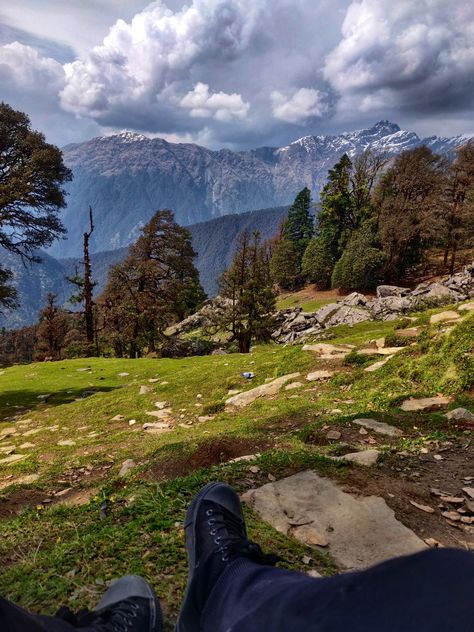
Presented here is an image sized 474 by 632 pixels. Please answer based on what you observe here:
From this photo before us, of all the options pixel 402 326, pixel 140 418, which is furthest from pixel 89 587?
pixel 402 326

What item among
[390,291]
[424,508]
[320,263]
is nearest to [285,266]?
[320,263]

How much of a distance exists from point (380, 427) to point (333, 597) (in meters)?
5.79

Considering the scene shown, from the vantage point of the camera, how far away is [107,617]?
2400 mm

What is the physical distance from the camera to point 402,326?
46.9 feet

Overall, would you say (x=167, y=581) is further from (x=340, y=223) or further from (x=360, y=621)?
(x=340, y=223)

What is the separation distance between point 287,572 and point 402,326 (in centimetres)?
1352

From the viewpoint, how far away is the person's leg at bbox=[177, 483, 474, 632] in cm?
138

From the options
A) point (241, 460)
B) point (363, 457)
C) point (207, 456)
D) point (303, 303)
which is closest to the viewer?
point (363, 457)

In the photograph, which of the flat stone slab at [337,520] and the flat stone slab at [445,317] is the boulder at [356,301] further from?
the flat stone slab at [337,520]

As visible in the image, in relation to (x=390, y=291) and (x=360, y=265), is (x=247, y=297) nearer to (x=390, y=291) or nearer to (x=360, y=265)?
(x=390, y=291)

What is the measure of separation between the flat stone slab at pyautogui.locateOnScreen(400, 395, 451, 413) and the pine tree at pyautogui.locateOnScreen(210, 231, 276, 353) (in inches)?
842

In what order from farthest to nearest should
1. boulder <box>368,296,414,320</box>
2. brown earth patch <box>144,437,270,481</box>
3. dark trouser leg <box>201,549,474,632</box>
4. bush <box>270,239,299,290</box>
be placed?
bush <box>270,239,299,290</box> → boulder <box>368,296,414,320</box> → brown earth patch <box>144,437,270,481</box> → dark trouser leg <box>201,549,474,632</box>

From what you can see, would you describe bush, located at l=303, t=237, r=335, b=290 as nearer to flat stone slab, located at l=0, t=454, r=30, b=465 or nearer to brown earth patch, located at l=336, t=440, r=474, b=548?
flat stone slab, located at l=0, t=454, r=30, b=465

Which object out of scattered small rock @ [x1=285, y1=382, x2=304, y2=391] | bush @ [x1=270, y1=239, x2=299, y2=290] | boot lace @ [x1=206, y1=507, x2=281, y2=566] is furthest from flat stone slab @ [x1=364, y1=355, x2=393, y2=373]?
bush @ [x1=270, y1=239, x2=299, y2=290]
